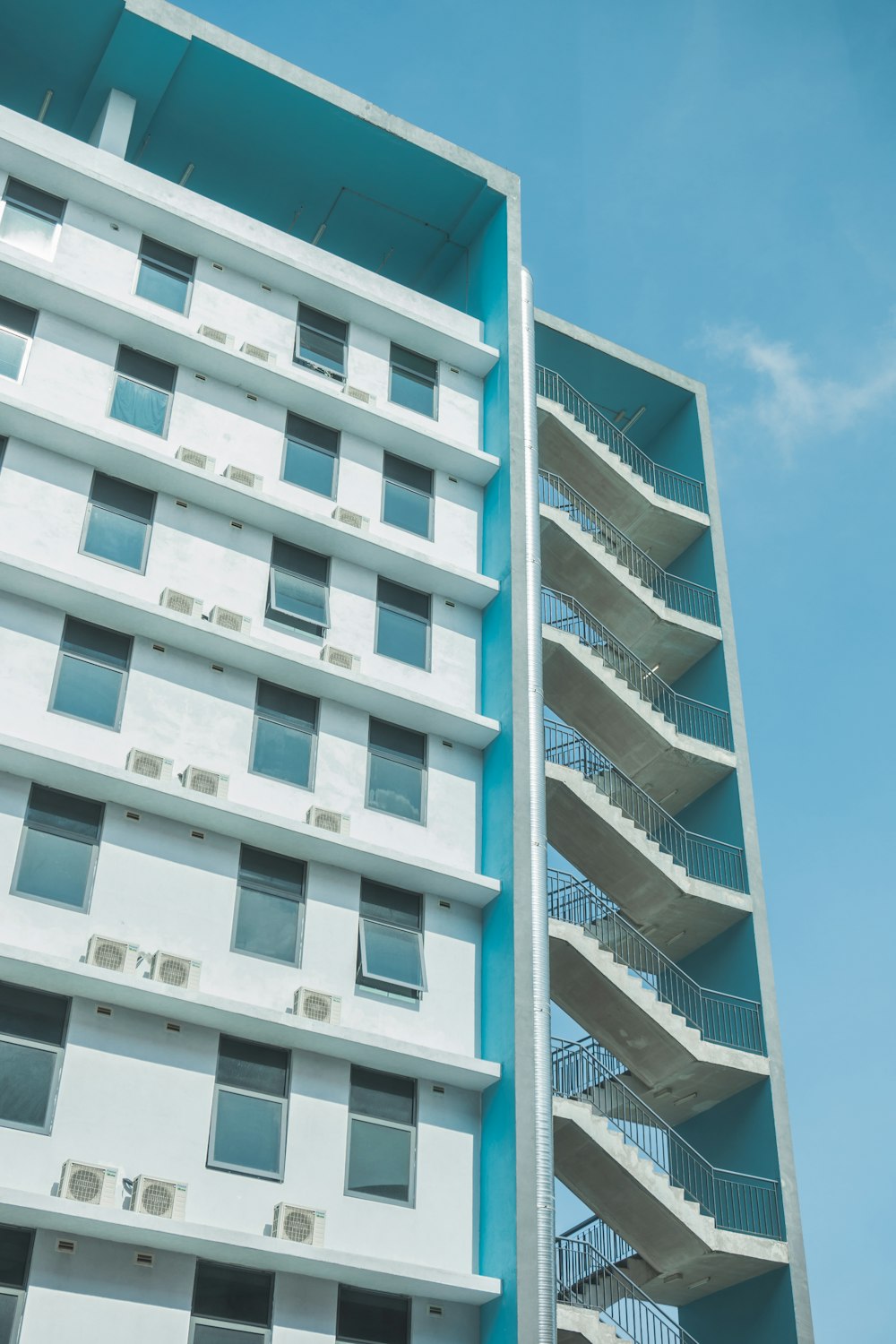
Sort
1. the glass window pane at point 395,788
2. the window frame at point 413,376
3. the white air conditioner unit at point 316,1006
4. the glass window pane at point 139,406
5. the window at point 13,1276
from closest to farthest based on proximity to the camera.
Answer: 1. the window at point 13,1276
2. the white air conditioner unit at point 316,1006
3. the glass window pane at point 395,788
4. the glass window pane at point 139,406
5. the window frame at point 413,376

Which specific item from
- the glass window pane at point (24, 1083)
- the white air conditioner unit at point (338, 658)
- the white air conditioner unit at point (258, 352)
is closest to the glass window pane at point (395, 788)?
the white air conditioner unit at point (338, 658)

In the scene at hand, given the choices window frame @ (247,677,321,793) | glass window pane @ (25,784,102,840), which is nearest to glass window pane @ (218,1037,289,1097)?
glass window pane @ (25,784,102,840)

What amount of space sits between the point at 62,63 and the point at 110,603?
42.3 feet

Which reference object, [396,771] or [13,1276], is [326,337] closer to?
[396,771]

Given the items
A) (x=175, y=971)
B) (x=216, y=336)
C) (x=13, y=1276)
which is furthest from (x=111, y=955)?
(x=216, y=336)

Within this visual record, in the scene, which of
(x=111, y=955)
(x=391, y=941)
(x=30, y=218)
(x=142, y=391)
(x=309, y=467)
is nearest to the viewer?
(x=111, y=955)

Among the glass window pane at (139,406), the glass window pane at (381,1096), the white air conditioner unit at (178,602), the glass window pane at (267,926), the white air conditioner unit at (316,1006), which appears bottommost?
the glass window pane at (381,1096)

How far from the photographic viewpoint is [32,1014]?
2064 centimetres

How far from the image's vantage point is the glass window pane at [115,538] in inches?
982

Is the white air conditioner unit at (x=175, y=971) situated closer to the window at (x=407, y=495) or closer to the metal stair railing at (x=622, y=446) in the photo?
the window at (x=407, y=495)

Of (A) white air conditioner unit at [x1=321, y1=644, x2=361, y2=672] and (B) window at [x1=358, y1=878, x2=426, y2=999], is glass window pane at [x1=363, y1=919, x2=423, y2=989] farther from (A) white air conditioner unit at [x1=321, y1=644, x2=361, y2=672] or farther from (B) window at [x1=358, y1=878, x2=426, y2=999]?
(A) white air conditioner unit at [x1=321, y1=644, x2=361, y2=672]

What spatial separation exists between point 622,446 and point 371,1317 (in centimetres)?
2240

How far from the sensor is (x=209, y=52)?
99.0ft

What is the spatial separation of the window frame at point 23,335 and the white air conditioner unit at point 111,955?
389 inches
